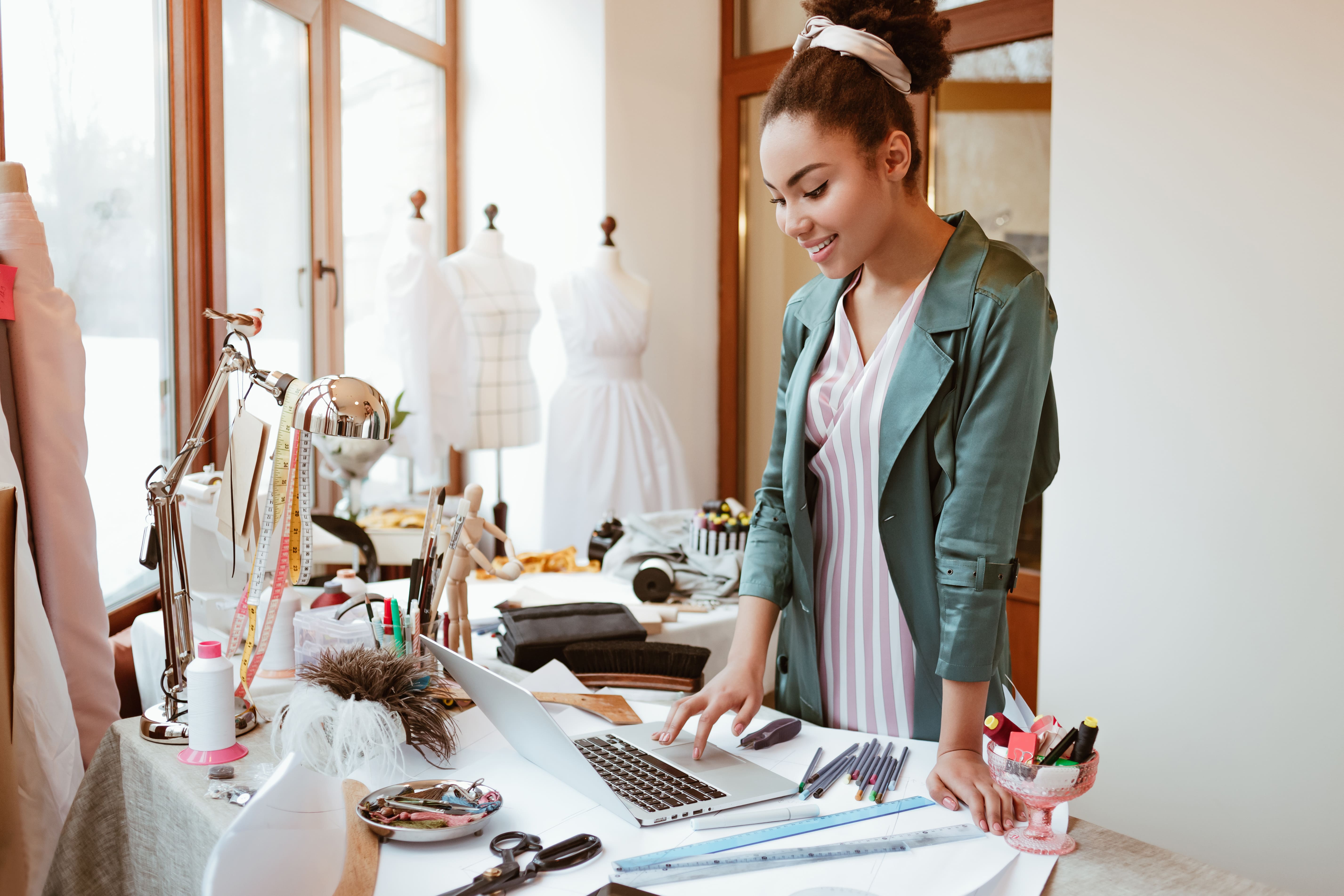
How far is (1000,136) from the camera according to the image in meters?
3.18

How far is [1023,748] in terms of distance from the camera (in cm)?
87

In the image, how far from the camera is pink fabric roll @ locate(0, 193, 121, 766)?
53.6 inches

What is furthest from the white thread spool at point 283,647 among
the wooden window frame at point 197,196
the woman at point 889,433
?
the wooden window frame at point 197,196

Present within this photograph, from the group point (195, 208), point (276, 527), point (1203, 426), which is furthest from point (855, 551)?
point (195, 208)

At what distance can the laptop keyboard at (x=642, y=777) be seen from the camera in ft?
3.07

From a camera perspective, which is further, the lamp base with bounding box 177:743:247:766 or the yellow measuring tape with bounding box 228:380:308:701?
the yellow measuring tape with bounding box 228:380:308:701

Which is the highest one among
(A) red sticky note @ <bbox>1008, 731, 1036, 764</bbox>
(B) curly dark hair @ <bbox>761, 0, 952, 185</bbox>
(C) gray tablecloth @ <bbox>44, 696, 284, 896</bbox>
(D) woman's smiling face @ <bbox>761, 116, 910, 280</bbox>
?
(B) curly dark hair @ <bbox>761, 0, 952, 185</bbox>

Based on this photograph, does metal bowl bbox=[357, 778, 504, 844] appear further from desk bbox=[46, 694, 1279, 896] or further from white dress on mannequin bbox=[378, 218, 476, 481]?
white dress on mannequin bbox=[378, 218, 476, 481]

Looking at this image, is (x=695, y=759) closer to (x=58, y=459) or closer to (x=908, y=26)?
(x=908, y=26)

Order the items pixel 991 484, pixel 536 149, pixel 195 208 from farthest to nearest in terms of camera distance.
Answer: pixel 536 149
pixel 195 208
pixel 991 484

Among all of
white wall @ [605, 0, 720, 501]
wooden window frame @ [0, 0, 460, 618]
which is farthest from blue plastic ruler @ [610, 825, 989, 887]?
white wall @ [605, 0, 720, 501]

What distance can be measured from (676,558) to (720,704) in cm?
120

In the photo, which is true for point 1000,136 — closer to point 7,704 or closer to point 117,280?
point 117,280

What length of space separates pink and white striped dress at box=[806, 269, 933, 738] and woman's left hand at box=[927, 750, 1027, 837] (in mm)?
214
